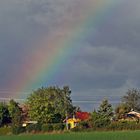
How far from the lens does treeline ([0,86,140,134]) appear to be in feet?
260

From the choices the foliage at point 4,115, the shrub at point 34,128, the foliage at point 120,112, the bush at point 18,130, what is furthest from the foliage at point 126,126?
the foliage at point 120,112

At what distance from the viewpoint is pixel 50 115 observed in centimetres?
9581

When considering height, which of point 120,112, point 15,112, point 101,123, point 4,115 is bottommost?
point 101,123

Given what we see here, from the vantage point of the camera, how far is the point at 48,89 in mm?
129125

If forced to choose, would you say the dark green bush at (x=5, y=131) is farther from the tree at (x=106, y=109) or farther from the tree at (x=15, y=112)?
the tree at (x=106, y=109)

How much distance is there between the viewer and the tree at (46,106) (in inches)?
3810

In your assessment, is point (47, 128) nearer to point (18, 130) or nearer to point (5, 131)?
point (18, 130)

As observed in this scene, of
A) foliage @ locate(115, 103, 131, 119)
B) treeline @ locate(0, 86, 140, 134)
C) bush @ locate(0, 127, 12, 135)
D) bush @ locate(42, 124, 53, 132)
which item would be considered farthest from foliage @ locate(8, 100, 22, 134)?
foliage @ locate(115, 103, 131, 119)

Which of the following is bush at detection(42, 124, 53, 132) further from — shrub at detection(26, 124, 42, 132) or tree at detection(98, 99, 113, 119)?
tree at detection(98, 99, 113, 119)

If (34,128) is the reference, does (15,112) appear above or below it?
above

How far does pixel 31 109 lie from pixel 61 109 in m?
20.0

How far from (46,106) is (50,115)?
3375 millimetres

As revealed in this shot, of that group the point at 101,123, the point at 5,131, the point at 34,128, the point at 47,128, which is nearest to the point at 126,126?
the point at 101,123

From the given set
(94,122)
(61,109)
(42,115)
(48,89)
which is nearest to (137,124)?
(94,122)
